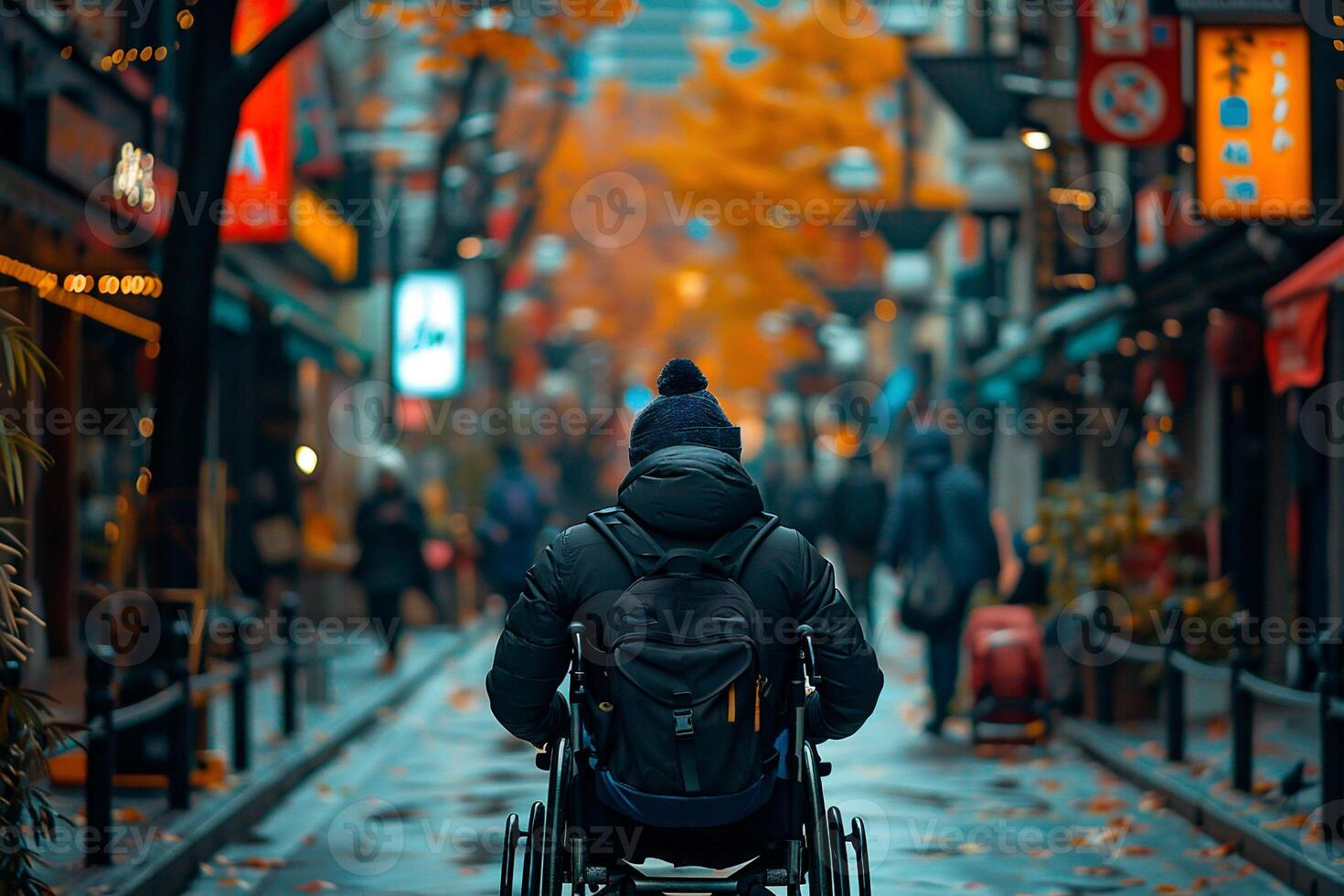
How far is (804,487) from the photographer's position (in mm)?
28797

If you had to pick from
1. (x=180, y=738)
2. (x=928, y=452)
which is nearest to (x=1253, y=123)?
(x=928, y=452)

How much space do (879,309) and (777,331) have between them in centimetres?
2046

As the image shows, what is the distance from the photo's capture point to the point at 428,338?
27.7 m

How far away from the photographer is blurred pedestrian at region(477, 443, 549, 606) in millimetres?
21281

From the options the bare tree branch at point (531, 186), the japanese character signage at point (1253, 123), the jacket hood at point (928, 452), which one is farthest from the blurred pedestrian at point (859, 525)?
the bare tree branch at point (531, 186)

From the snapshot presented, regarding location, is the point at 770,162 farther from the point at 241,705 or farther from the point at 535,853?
the point at 535,853

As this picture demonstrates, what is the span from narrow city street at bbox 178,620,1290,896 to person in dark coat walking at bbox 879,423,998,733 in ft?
1.93

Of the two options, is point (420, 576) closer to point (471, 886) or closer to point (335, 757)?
point (335, 757)

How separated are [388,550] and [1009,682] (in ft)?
26.1

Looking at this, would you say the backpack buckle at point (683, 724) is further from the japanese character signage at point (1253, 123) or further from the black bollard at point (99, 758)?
the japanese character signage at point (1253, 123)

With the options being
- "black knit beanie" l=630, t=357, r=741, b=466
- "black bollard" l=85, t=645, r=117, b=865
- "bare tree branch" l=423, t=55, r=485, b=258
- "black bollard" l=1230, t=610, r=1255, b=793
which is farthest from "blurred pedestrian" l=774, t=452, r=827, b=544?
"black knit beanie" l=630, t=357, r=741, b=466

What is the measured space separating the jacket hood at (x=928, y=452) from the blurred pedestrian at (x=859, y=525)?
25.4ft

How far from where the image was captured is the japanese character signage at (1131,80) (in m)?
16.8

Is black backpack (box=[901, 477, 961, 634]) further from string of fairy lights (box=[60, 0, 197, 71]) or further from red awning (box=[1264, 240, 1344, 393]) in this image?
string of fairy lights (box=[60, 0, 197, 71])
